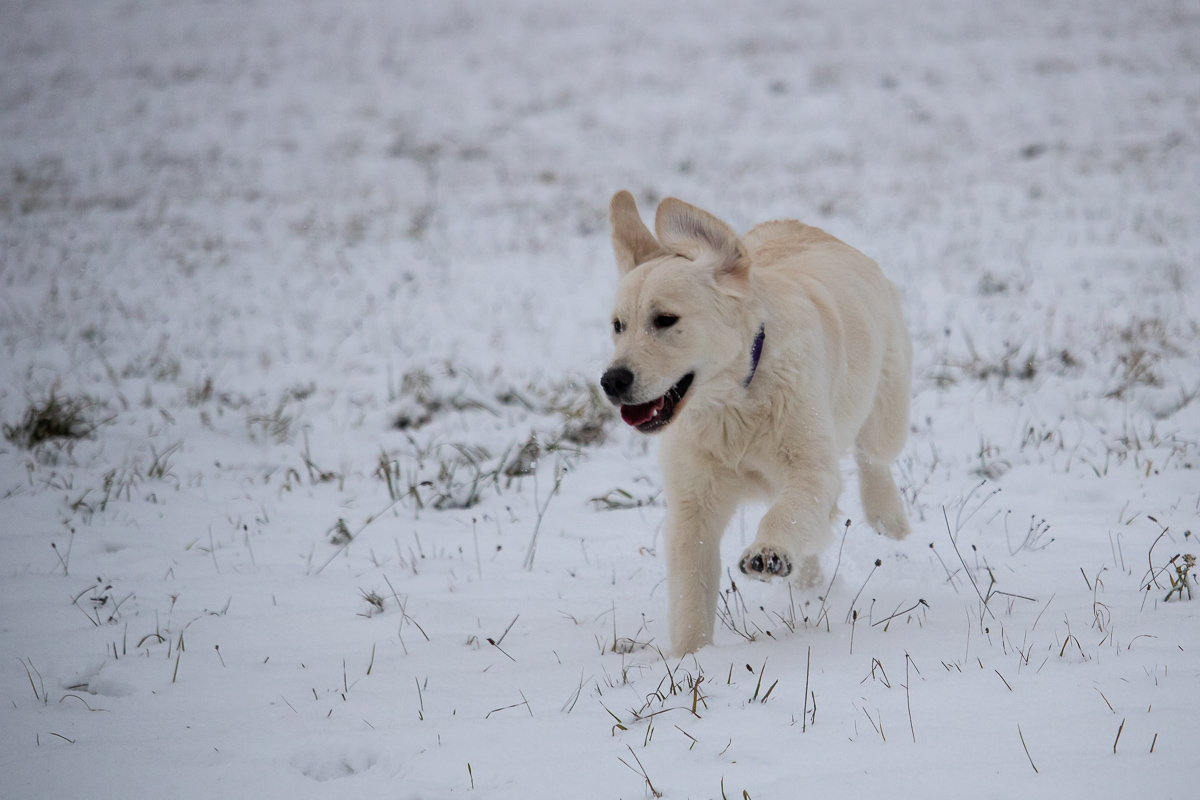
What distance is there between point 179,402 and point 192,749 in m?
4.28

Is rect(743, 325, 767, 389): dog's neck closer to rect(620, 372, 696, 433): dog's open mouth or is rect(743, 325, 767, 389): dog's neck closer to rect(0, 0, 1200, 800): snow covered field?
rect(620, 372, 696, 433): dog's open mouth

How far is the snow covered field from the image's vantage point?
2203 mm

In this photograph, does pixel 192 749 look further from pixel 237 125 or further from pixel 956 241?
pixel 237 125

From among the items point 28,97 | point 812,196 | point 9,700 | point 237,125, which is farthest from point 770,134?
point 28,97

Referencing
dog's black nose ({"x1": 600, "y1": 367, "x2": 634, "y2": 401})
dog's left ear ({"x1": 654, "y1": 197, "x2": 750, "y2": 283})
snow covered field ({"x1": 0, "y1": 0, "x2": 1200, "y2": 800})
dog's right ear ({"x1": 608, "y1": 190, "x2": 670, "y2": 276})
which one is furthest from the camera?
dog's right ear ({"x1": 608, "y1": 190, "x2": 670, "y2": 276})

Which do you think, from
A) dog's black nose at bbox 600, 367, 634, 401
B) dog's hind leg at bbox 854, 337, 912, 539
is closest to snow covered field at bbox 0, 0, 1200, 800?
dog's hind leg at bbox 854, 337, 912, 539

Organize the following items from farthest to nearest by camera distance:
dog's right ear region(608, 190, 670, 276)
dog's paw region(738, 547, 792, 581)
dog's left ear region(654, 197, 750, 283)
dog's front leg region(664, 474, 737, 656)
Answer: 1. dog's right ear region(608, 190, 670, 276)
2. dog's left ear region(654, 197, 750, 283)
3. dog's front leg region(664, 474, 737, 656)
4. dog's paw region(738, 547, 792, 581)

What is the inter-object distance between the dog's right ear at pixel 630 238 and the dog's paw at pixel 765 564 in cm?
132

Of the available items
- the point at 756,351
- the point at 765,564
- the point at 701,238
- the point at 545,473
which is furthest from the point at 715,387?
the point at 545,473

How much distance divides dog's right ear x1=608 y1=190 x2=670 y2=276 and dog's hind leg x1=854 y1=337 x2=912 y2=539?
4.57ft

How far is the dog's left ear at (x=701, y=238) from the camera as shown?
3031 mm

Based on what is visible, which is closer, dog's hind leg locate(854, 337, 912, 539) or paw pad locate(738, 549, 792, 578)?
paw pad locate(738, 549, 792, 578)

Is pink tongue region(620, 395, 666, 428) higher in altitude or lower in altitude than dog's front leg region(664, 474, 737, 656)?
higher

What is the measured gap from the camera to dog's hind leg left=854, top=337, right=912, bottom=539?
156 inches
